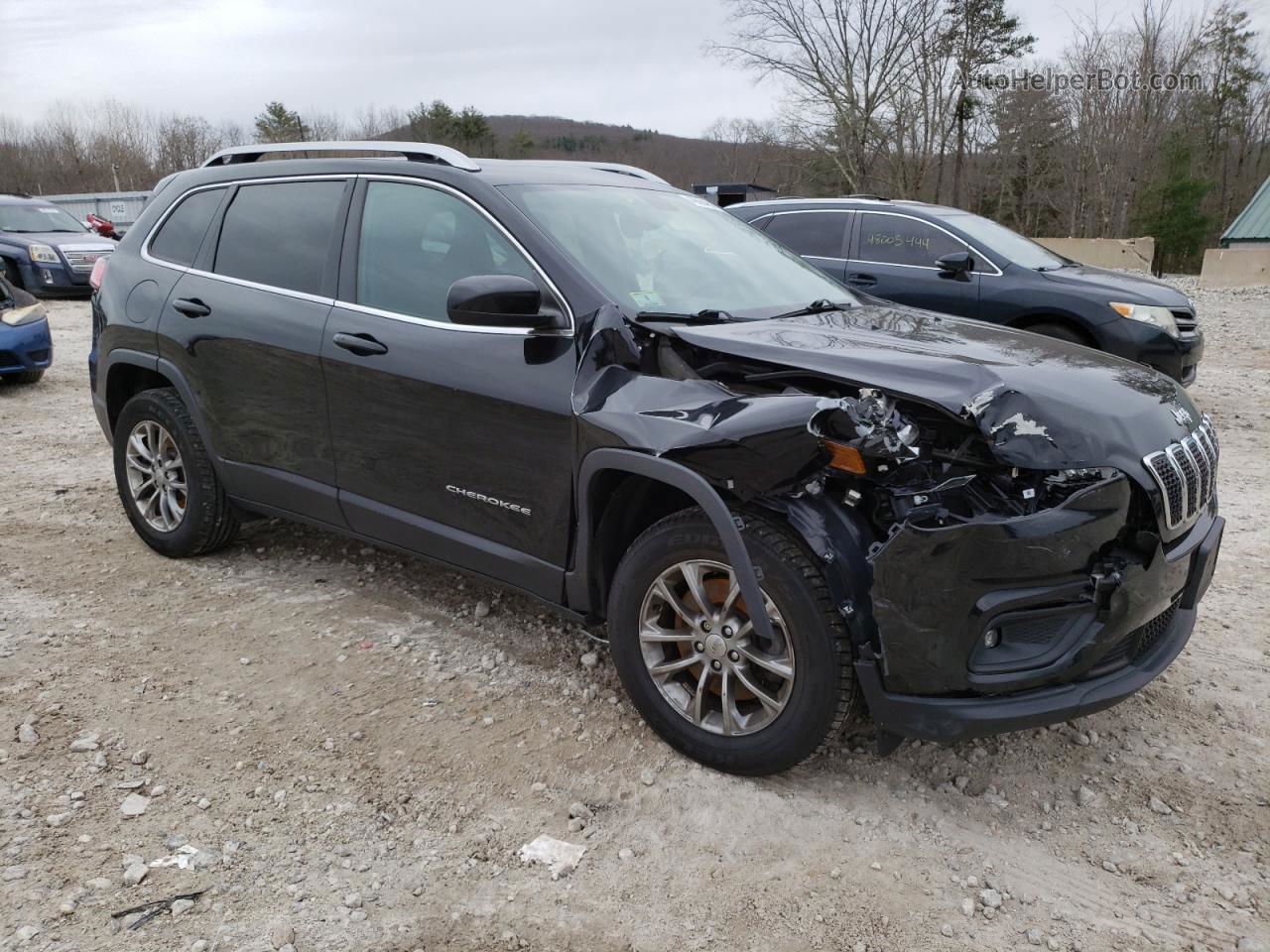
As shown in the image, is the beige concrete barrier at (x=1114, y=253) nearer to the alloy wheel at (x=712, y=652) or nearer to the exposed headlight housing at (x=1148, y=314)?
the exposed headlight housing at (x=1148, y=314)

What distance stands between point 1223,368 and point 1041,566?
950 centimetres

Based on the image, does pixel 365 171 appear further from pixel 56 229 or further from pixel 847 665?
pixel 56 229

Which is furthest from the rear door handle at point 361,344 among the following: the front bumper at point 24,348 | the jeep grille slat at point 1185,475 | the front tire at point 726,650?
the front bumper at point 24,348

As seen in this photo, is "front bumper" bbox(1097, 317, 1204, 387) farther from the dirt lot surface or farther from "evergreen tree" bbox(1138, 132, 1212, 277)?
"evergreen tree" bbox(1138, 132, 1212, 277)

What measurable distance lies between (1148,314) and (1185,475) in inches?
217

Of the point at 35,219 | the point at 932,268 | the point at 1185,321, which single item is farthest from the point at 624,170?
the point at 35,219

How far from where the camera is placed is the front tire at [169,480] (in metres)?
4.41

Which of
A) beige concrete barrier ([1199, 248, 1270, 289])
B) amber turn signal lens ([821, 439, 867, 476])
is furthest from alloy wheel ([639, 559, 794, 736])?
beige concrete barrier ([1199, 248, 1270, 289])

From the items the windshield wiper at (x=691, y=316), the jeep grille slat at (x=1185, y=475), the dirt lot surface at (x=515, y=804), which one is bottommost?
the dirt lot surface at (x=515, y=804)

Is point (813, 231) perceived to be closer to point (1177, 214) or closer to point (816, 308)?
point (816, 308)

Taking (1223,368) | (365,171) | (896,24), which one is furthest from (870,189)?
(365,171)

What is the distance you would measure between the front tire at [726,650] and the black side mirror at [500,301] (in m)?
0.79

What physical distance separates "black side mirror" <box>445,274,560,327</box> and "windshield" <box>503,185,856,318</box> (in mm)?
248

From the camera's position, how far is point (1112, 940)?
2.29m
